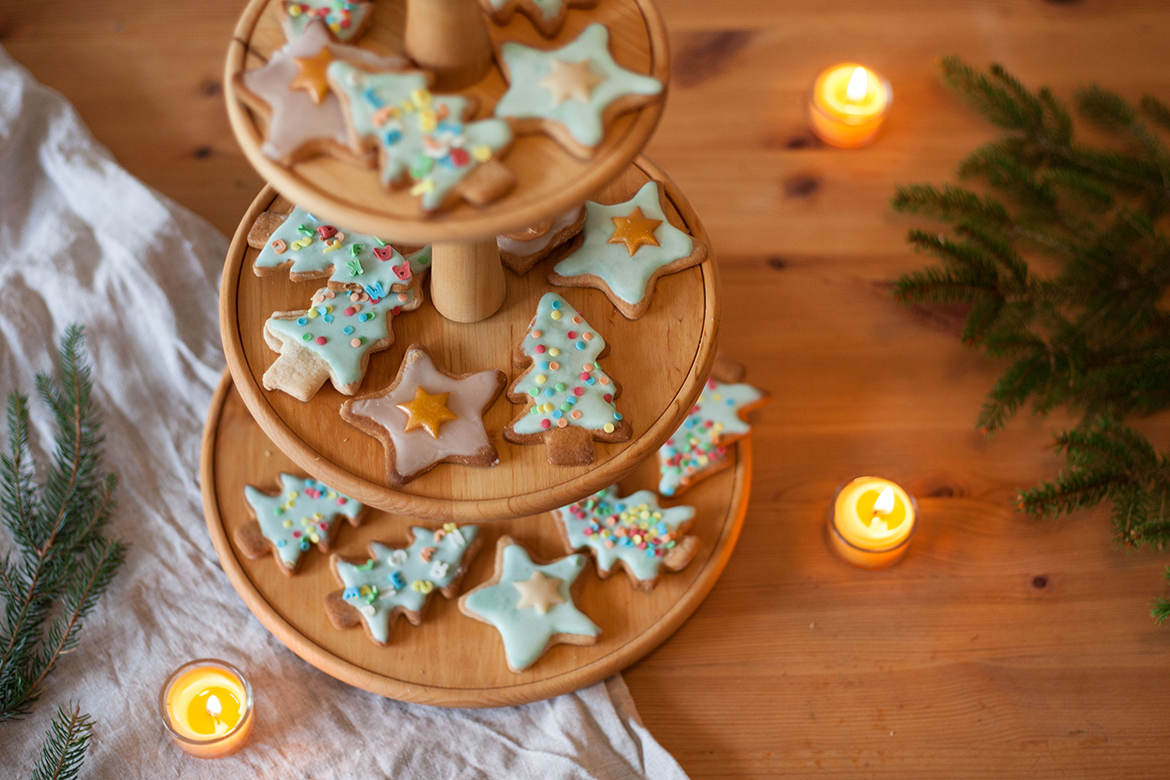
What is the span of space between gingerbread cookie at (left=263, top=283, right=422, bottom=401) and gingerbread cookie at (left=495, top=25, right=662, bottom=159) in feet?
0.83

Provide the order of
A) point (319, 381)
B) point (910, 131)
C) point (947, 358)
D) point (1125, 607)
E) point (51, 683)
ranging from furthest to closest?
1. point (910, 131)
2. point (947, 358)
3. point (1125, 607)
4. point (51, 683)
5. point (319, 381)

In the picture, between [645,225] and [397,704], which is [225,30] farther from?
[397,704]

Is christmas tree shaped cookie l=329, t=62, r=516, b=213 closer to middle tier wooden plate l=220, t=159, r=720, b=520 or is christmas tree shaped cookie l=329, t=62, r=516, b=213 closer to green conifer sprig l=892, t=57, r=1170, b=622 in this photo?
middle tier wooden plate l=220, t=159, r=720, b=520

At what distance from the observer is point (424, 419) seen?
77cm

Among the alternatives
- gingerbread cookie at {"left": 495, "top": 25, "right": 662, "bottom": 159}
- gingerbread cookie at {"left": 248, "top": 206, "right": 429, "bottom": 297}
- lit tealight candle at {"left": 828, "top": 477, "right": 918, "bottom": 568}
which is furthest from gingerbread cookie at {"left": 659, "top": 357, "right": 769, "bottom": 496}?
gingerbread cookie at {"left": 495, "top": 25, "right": 662, "bottom": 159}

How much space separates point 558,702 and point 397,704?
166 mm

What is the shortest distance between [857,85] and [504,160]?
865 mm

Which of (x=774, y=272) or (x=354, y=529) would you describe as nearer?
(x=354, y=529)

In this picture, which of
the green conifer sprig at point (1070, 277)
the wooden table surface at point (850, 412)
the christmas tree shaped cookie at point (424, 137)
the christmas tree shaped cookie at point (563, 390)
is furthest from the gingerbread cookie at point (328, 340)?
the green conifer sprig at point (1070, 277)

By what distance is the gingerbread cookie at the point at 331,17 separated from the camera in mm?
657

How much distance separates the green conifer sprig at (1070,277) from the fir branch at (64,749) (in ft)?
3.12

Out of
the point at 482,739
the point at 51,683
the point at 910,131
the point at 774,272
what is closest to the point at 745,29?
the point at 910,131

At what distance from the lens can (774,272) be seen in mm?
1306

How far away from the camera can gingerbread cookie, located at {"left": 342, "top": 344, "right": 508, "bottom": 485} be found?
77 centimetres
